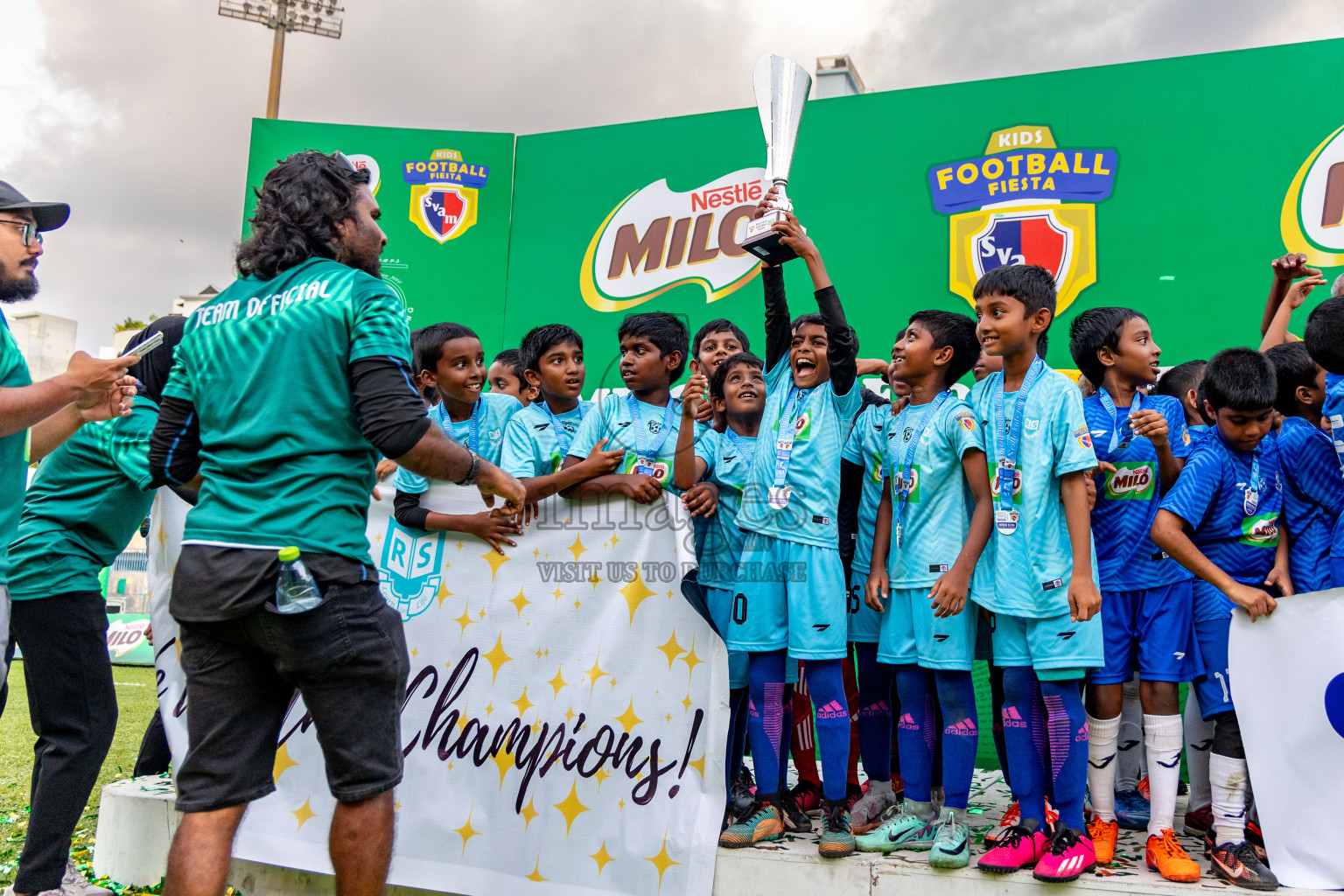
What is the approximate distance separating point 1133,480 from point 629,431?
1878mm

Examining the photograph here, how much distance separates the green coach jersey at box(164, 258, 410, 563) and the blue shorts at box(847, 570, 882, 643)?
196cm

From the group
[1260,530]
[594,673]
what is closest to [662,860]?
[594,673]

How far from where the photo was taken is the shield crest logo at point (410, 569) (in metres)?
3.36

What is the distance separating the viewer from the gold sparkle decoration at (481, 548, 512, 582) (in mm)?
3295

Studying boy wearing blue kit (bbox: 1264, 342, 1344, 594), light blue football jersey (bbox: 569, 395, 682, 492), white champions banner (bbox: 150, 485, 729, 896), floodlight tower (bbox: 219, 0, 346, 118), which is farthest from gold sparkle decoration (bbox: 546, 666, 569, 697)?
floodlight tower (bbox: 219, 0, 346, 118)

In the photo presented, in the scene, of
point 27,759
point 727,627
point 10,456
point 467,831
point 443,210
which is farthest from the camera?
point 443,210

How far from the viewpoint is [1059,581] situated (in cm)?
288

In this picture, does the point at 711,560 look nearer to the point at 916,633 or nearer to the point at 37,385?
the point at 916,633

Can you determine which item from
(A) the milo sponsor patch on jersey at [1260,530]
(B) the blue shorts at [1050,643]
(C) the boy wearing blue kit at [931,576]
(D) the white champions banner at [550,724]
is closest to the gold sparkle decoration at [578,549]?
(D) the white champions banner at [550,724]

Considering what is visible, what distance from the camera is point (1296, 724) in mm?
2744

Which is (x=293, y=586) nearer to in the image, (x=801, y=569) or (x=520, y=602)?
(x=520, y=602)

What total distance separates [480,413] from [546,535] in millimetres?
1072

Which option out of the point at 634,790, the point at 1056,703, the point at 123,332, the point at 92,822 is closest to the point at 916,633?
the point at 1056,703

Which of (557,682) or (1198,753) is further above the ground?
(557,682)
